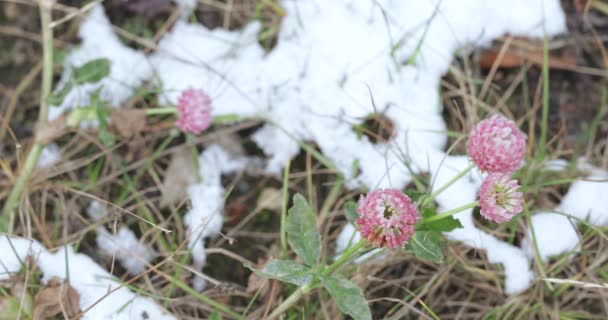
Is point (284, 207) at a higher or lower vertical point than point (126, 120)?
lower

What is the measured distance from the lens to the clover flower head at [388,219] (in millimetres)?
1362

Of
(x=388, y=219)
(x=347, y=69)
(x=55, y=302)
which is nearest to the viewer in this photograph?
(x=388, y=219)

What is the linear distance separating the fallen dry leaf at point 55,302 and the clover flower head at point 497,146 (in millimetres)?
Result: 1159

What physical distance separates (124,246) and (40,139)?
455 millimetres

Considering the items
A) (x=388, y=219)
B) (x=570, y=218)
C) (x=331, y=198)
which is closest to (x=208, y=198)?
(x=331, y=198)

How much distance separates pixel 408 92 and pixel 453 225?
69 cm

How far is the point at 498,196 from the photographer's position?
1.38 metres

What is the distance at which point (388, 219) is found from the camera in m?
1.36

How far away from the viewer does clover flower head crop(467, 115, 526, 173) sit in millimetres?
1450

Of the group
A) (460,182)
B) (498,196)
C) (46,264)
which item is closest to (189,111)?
(46,264)

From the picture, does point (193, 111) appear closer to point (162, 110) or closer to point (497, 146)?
point (162, 110)

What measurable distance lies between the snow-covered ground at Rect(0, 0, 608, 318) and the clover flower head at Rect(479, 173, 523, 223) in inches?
19.1

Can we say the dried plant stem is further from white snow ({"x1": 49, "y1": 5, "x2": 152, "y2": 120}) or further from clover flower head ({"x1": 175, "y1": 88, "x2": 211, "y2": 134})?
clover flower head ({"x1": 175, "y1": 88, "x2": 211, "y2": 134})

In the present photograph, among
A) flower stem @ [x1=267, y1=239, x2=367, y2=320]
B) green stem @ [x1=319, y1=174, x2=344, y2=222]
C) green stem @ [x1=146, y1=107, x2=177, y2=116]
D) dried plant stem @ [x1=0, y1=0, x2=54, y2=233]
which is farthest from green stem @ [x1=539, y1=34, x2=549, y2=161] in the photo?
dried plant stem @ [x1=0, y1=0, x2=54, y2=233]
